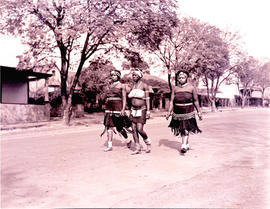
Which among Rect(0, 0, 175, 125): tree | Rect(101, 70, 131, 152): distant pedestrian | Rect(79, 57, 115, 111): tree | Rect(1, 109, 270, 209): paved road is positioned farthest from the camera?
Rect(79, 57, 115, 111): tree

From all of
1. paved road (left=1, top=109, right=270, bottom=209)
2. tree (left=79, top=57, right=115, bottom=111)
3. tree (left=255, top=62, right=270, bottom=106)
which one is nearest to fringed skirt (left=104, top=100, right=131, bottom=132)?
paved road (left=1, top=109, right=270, bottom=209)

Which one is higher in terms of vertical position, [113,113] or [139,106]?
[139,106]

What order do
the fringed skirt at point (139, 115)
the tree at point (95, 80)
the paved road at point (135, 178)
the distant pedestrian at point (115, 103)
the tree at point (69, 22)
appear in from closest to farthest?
the paved road at point (135, 178), the fringed skirt at point (139, 115), the distant pedestrian at point (115, 103), the tree at point (69, 22), the tree at point (95, 80)

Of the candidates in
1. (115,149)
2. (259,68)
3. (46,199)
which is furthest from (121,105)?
(259,68)

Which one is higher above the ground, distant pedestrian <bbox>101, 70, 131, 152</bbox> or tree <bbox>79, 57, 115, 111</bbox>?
tree <bbox>79, 57, 115, 111</bbox>

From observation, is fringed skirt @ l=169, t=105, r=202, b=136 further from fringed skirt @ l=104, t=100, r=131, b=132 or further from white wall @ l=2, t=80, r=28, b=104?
white wall @ l=2, t=80, r=28, b=104

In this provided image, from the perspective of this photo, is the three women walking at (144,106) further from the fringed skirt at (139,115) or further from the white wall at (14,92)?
the white wall at (14,92)

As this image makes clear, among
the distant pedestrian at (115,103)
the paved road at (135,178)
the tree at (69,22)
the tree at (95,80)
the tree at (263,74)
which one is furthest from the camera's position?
the tree at (263,74)

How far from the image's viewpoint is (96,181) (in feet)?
16.1

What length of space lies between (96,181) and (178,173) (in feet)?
4.58

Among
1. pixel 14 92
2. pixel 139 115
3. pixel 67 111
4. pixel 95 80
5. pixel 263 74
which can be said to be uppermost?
pixel 263 74

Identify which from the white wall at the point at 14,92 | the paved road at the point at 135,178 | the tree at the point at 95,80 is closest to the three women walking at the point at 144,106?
the paved road at the point at 135,178

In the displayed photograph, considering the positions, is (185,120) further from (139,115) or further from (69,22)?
(69,22)

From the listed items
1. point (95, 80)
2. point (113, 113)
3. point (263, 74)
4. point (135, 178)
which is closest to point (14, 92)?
point (95, 80)
